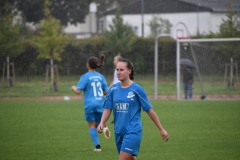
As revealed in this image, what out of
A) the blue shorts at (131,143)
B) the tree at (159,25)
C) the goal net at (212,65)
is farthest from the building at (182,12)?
the blue shorts at (131,143)

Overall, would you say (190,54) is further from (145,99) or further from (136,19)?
(136,19)

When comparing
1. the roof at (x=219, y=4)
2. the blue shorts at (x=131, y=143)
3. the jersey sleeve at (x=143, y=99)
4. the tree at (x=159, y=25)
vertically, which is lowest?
the blue shorts at (x=131, y=143)

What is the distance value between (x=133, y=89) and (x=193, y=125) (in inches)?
325

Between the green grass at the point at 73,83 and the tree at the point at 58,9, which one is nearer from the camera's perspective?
the green grass at the point at 73,83

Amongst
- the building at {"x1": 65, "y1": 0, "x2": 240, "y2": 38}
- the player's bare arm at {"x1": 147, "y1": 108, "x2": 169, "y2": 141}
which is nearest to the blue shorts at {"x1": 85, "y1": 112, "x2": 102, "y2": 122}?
the player's bare arm at {"x1": 147, "y1": 108, "x2": 169, "y2": 141}

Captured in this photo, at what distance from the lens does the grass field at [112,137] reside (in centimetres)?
1044

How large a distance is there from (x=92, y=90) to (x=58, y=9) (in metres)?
36.2

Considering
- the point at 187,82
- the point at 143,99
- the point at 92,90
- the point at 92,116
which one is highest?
the point at 143,99

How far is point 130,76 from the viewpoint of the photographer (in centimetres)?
744

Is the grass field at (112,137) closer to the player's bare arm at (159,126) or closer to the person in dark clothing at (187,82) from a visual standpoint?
the player's bare arm at (159,126)

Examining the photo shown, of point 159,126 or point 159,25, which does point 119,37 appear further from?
point 159,126

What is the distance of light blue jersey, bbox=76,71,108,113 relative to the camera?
11.0 m

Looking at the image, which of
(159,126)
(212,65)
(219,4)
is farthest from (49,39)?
(159,126)

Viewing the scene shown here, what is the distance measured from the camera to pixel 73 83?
32.3m
